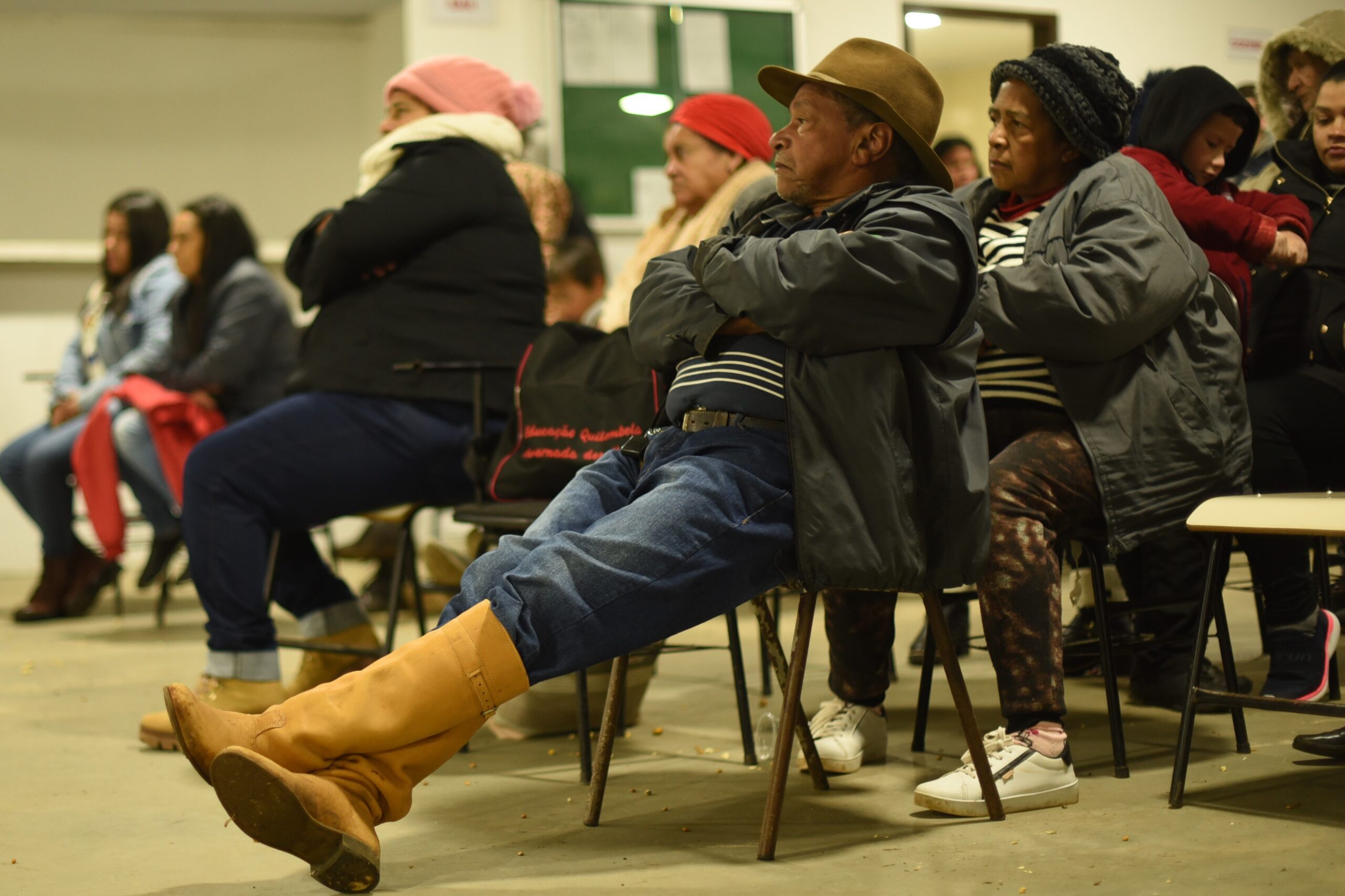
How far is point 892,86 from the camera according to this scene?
2.22m

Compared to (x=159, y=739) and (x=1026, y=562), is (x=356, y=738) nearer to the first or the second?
(x=1026, y=562)

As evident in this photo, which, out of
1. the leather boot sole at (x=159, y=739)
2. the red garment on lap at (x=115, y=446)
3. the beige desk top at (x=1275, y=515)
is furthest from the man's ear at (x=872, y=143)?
the red garment on lap at (x=115, y=446)

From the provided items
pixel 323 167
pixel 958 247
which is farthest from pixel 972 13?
pixel 958 247

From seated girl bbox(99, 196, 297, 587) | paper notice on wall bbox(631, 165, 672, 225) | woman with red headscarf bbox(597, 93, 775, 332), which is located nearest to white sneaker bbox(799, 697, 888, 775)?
woman with red headscarf bbox(597, 93, 775, 332)

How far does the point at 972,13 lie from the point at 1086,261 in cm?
465

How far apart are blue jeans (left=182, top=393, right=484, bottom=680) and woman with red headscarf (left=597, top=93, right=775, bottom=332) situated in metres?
0.81

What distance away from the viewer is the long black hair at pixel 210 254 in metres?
5.12

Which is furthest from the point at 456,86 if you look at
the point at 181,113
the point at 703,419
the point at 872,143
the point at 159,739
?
the point at 181,113

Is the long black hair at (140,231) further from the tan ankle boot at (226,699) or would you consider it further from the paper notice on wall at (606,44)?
the tan ankle boot at (226,699)

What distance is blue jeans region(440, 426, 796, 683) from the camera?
191 centimetres

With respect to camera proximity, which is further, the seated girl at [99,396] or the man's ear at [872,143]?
the seated girl at [99,396]

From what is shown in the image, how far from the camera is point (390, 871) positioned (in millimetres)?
2018

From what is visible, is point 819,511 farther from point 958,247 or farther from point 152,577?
point 152,577

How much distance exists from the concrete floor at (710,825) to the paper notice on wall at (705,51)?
12.4ft
